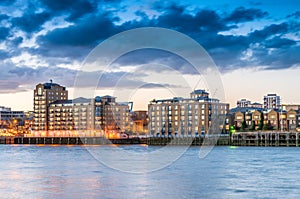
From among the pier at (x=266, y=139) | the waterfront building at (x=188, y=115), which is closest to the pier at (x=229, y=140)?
the pier at (x=266, y=139)

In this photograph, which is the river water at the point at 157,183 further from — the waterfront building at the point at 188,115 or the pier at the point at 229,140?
the waterfront building at the point at 188,115

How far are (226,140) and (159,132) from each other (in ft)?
128

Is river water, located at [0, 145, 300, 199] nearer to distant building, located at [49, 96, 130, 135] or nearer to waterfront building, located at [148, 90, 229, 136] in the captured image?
waterfront building, located at [148, 90, 229, 136]

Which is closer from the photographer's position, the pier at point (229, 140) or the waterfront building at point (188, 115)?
the pier at point (229, 140)

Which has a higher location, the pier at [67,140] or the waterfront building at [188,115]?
the waterfront building at [188,115]

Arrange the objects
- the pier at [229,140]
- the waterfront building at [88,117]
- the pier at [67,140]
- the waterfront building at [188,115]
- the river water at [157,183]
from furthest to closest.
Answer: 1. the waterfront building at [88,117]
2. the pier at [67,140]
3. the waterfront building at [188,115]
4. the pier at [229,140]
5. the river water at [157,183]

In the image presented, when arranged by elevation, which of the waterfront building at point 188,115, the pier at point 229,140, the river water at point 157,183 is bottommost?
the river water at point 157,183

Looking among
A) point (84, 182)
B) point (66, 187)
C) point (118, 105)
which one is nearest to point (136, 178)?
point (84, 182)

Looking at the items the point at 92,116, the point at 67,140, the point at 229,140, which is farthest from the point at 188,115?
the point at 92,116

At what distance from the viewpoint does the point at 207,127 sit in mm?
148000

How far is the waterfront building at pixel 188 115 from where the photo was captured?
5827 inches

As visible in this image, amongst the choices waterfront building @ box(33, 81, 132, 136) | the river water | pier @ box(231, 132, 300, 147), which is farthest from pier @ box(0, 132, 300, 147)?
the river water

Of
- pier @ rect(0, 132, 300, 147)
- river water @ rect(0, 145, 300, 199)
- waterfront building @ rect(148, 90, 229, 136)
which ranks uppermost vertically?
waterfront building @ rect(148, 90, 229, 136)

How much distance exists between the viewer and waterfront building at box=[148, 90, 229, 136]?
148000mm
